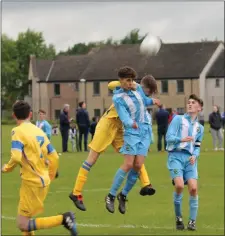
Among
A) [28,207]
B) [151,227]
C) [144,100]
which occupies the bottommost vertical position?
[151,227]

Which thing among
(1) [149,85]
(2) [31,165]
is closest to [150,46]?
(1) [149,85]

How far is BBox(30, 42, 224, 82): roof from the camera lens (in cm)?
1908

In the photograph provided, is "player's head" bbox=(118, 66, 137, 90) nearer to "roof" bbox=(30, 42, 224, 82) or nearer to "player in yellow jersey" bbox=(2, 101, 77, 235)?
"roof" bbox=(30, 42, 224, 82)

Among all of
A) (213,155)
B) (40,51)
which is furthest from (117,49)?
(40,51)

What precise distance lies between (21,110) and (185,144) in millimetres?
5847

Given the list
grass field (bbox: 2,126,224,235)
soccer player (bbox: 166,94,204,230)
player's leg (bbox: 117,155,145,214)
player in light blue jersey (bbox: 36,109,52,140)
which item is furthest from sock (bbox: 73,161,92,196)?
grass field (bbox: 2,126,224,235)

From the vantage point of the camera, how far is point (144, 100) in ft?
45.6

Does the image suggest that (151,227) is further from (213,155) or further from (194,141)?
(213,155)

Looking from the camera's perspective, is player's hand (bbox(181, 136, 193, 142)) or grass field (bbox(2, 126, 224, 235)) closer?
player's hand (bbox(181, 136, 193, 142))

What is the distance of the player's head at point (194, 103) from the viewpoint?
57.8ft

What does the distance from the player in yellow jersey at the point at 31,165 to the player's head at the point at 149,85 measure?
6.52 feet

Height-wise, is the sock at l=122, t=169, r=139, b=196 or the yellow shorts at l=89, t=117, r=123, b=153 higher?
the yellow shorts at l=89, t=117, r=123, b=153

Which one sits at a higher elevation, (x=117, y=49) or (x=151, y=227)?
(x=117, y=49)

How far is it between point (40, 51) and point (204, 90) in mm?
50529
